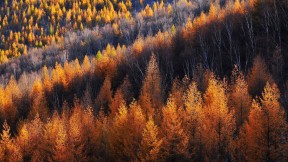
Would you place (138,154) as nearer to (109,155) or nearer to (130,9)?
(109,155)

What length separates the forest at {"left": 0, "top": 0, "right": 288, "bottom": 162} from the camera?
41.2 meters

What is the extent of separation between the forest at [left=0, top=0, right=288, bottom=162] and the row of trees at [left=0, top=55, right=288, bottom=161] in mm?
138

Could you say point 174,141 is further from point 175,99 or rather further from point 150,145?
point 175,99

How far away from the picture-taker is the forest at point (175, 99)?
41.2 m

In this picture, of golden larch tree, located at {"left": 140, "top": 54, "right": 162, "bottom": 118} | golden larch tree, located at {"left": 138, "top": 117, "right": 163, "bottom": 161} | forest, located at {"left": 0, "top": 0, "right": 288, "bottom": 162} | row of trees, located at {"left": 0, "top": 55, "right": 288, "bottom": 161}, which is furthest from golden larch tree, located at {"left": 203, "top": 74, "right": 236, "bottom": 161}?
golden larch tree, located at {"left": 140, "top": 54, "right": 162, "bottom": 118}

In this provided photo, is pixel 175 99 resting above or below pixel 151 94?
above

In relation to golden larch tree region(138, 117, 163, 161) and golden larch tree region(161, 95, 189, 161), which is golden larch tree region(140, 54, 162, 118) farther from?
golden larch tree region(138, 117, 163, 161)

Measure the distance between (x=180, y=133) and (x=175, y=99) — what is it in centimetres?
1368

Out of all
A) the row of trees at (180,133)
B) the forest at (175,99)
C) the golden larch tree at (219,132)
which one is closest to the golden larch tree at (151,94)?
the row of trees at (180,133)

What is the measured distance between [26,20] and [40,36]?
1715 cm

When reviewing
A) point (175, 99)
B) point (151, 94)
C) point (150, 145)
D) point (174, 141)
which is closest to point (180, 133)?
point (174, 141)

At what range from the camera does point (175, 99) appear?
55.5 m

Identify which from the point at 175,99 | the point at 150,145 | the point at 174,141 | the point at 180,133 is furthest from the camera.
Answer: the point at 175,99

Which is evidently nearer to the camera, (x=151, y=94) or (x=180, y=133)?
Answer: (x=180, y=133)
